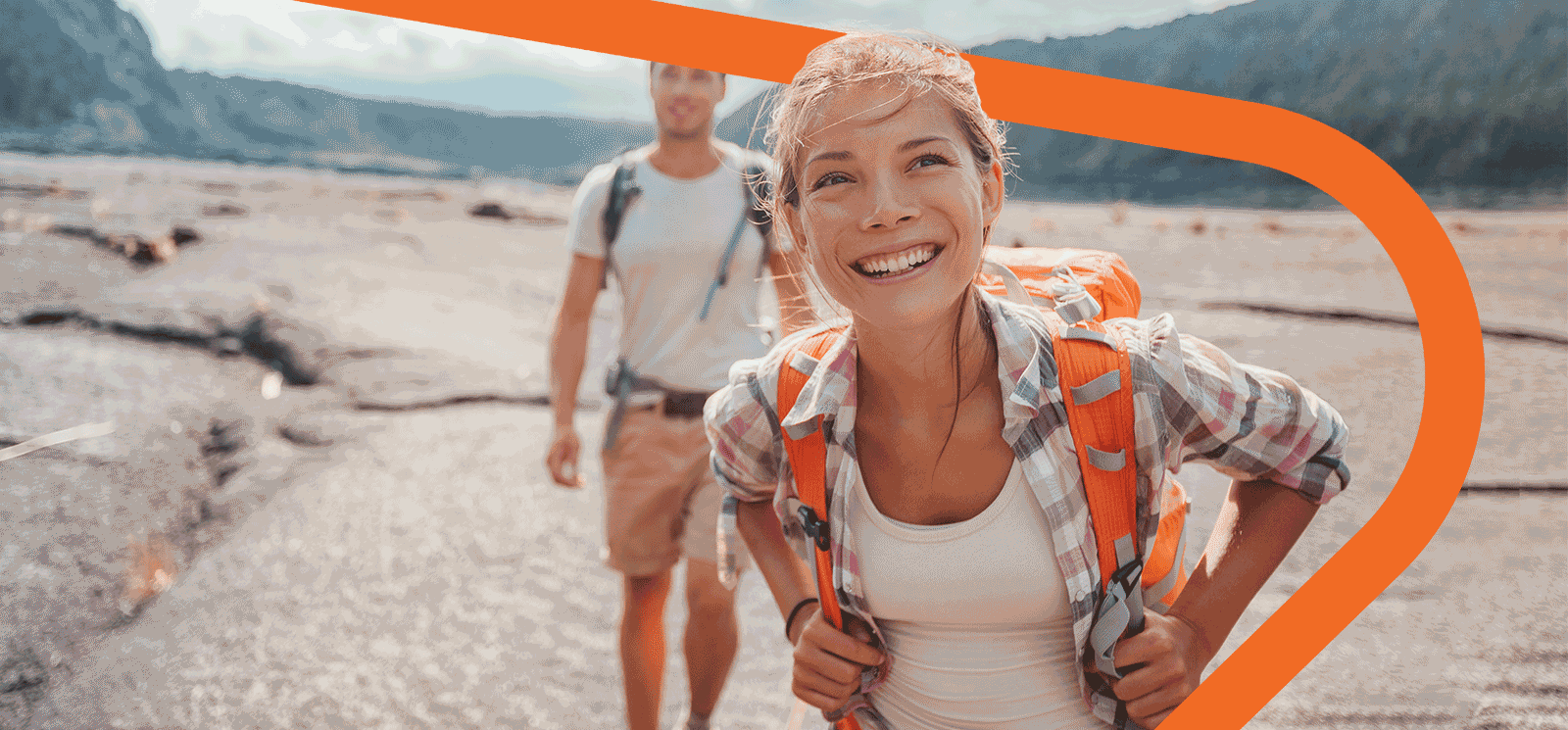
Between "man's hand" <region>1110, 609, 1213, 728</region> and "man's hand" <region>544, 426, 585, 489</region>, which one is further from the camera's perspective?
"man's hand" <region>544, 426, 585, 489</region>

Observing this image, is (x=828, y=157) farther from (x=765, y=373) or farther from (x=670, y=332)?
(x=670, y=332)

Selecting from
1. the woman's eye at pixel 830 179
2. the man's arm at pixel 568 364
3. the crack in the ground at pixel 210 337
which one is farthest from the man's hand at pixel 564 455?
the crack in the ground at pixel 210 337

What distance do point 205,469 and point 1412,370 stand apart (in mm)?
7889

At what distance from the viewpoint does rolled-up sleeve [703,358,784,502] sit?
1.47 m

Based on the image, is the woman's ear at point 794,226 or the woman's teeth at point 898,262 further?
the woman's ear at point 794,226

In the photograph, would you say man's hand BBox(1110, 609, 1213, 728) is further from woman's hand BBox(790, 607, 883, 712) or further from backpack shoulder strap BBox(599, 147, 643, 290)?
backpack shoulder strap BBox(599, 147, 643, 290)

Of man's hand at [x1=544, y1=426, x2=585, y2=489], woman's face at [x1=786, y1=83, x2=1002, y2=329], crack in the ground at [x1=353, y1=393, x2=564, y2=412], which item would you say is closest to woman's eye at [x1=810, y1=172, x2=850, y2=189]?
woman's face at [x1=786, y1=83, x2=1002, y2=329]

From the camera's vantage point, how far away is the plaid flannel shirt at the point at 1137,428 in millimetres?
1206

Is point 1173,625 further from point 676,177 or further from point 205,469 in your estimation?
point 205,469

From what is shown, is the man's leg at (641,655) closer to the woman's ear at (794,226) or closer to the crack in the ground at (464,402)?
the woman's ear at (794,226)

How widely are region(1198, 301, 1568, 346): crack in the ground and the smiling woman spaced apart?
7.94 meters

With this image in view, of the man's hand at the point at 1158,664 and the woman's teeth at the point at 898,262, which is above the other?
the woman's teeth at the point at 898,262

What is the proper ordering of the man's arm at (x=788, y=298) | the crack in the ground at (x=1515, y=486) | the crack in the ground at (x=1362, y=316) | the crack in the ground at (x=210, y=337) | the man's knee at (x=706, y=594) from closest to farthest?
the man's arm at (x=788, y=298), the man's knee at (x=706, y=594), the crack in the ground at (x=1515, y=486), the crack in the ground at (x=210, y=337), the crack in the ground at (x=1362, y=316)

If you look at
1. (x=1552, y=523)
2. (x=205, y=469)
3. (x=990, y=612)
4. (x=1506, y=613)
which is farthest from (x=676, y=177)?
(x=1552, y=523)
